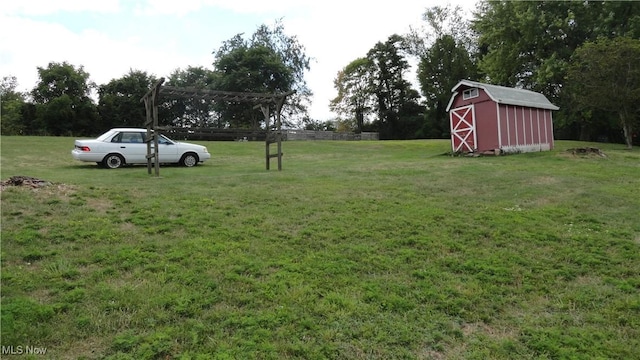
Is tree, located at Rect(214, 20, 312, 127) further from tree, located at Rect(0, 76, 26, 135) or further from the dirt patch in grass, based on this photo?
the dirt patch in grass

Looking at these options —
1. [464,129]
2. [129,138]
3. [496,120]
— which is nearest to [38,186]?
[129,138]

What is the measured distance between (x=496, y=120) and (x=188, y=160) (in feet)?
44.0

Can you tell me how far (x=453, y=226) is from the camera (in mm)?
5824

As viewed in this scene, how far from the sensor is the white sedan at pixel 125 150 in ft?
41.3

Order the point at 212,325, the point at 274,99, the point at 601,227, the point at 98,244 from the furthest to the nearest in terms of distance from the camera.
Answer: the point at 274,99
the point at 601,227
the point at 98,244
the point at 212,325

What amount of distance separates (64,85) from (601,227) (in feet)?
158

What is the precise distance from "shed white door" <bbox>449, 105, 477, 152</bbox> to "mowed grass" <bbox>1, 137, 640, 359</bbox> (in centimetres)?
1206

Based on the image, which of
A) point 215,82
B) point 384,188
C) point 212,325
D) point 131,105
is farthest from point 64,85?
point 212,325

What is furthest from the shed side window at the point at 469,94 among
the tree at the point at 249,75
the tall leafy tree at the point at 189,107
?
the tall leafy tree at the point at 189,107

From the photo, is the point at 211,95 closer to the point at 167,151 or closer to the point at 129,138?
the point at 167,151

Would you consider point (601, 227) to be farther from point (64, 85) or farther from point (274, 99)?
point (64, 85)

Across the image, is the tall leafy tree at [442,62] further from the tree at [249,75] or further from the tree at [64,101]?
the tree at [64,101]

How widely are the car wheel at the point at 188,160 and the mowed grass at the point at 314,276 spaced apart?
6.79 metres
